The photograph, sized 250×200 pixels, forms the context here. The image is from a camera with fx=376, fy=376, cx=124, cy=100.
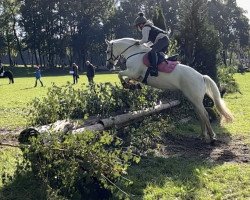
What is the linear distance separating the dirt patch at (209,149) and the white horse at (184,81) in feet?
1.49

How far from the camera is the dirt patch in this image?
815cm

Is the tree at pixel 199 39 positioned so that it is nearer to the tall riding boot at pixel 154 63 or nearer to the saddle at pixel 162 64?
the saddle at pixel 162 64

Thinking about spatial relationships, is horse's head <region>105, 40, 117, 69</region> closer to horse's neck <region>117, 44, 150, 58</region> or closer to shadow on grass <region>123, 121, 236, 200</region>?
horse's neck <region>117, 44, 150, 58</region>

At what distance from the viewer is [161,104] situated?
1163 centimetres

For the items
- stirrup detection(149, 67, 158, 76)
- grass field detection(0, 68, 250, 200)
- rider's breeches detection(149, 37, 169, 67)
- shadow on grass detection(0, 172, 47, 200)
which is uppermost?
rider's breeches detection(149, 37, 169, 67)

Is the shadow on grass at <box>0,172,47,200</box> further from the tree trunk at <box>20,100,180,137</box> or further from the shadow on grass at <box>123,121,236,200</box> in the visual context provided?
the shadow on grass at <box>123,121,236,200</box>

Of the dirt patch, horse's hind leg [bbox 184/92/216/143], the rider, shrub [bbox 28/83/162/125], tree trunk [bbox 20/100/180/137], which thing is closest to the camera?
tree trunk [bbox 20/100/180/137]

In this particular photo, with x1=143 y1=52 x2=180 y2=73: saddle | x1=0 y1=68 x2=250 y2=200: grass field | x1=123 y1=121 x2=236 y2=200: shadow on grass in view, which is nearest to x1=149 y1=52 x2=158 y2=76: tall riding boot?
x1=143 y1=52 x2=180 y2=73: saddle

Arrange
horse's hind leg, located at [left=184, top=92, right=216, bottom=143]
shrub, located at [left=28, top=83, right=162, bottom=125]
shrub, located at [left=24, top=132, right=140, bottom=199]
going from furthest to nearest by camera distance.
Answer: horse's hind leg, located at [left=184, top=92, right=216, bottom=143] < shrub, located at [left=28, top=83, right=162, bottom=125] < shrub, located at [left=24, top=132, right=140, bottom=199]

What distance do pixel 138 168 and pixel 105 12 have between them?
71249mm

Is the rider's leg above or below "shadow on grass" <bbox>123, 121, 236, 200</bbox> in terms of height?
above

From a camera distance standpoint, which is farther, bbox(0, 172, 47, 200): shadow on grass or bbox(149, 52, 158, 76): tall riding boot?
bbox(149, 52, 158, 76): tall riding boot

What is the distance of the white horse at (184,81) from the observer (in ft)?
32.8

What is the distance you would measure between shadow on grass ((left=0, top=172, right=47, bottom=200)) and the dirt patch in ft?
11.1
